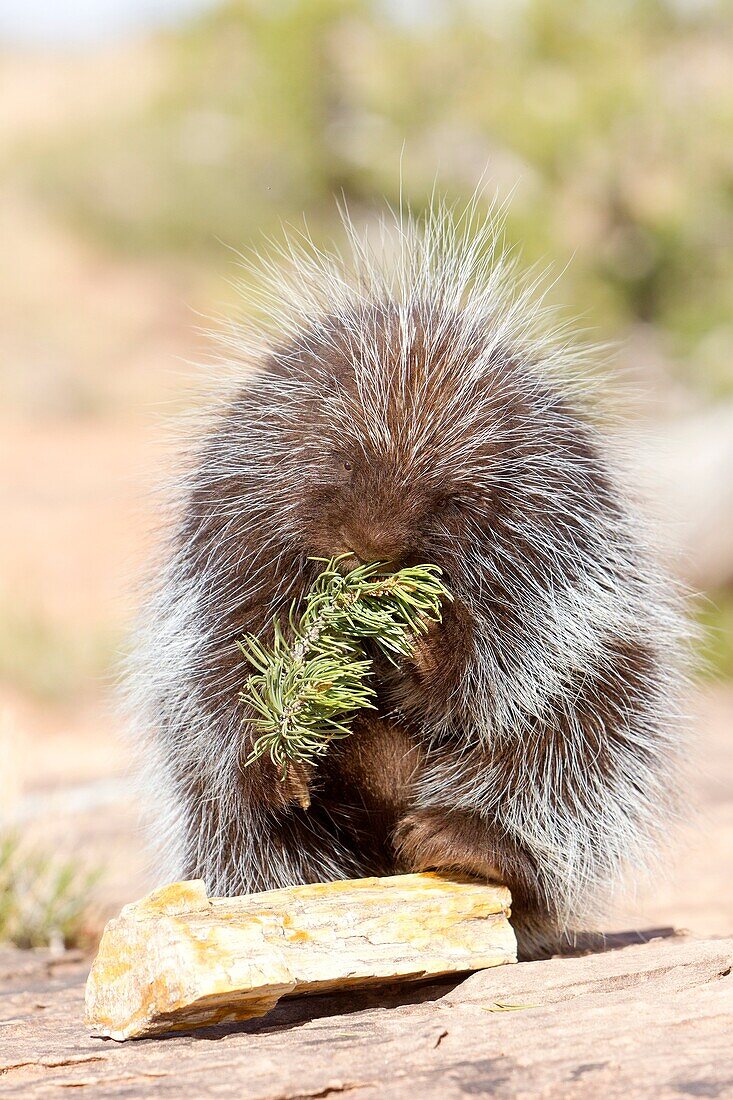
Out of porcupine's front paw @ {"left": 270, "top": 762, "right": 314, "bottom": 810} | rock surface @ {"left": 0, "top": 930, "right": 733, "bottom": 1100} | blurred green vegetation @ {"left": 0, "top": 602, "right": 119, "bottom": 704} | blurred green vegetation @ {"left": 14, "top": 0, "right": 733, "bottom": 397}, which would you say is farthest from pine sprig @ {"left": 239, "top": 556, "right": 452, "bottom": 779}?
blurred green vegetation @ {"left": 14, "top": 0, "right": 733, "bottom": 397}

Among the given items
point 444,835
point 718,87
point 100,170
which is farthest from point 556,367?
point 100,170

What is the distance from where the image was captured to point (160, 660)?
311cm

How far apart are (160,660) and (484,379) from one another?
1078 mm

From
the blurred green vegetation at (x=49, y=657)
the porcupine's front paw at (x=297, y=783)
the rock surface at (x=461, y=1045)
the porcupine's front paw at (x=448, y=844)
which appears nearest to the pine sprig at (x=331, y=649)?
the porcupine's front paw at (x=297, y=783)

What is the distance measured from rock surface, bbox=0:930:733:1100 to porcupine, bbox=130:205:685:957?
0.39 meters

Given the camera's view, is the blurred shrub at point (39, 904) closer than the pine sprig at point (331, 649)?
No

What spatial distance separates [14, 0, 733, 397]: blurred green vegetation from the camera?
54.0 ft

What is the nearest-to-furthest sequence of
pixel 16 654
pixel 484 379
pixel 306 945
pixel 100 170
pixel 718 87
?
pixel 306 945 < pixel 484 379 < pixel 16 654 < pixel 718 87 < pixel 100 170

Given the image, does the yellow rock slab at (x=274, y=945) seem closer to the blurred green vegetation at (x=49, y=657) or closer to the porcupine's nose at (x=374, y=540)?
the porcupine's nose at (x=374, y=540)

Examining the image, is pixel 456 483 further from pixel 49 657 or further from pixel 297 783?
pixel 49 657

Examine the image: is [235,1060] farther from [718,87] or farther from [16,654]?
[718,87]

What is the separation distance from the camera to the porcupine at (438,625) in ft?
9.01

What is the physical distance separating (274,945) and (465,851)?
564 mm

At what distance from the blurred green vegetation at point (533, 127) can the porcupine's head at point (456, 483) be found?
10.6 metres
